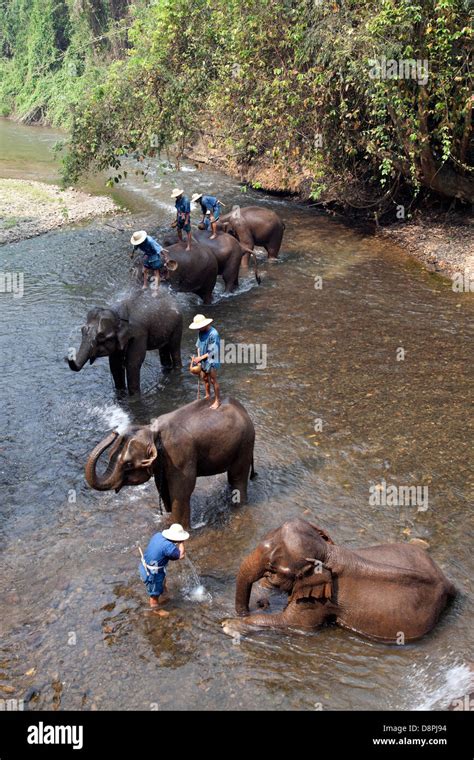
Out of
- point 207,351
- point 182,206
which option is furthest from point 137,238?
point 207,351

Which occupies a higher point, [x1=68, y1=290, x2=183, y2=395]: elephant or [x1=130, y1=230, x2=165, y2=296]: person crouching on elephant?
[x1=130, y1=230, x2=165, y2=296]: person crouching on elephant

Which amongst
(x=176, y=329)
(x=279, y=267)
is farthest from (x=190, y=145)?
(x=176, y=329)

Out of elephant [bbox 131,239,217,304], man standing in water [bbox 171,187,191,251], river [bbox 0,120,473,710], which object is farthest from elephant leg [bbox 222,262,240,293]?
man standing in water [bbox 171,187,191,251]

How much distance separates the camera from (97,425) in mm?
10320

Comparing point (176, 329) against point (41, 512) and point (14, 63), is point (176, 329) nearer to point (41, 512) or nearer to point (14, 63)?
point (41, 512)

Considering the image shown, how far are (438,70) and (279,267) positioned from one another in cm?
523

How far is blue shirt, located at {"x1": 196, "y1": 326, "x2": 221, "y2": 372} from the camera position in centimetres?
845

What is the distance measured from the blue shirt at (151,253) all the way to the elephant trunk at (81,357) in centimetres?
213

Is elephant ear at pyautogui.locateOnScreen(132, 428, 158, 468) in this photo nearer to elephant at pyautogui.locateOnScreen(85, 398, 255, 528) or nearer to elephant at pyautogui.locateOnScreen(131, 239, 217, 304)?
elephant at pyautogui.locateOnScreen(85, 398, 255, 528)

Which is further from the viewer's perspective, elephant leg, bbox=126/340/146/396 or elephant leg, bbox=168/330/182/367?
elephant leg, bbox=168/330/182/367

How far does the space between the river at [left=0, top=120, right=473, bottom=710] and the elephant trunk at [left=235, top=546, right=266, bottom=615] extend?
0.82ft

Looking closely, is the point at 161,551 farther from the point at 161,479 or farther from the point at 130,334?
the point at 130,334

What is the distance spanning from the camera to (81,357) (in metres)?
10.2
